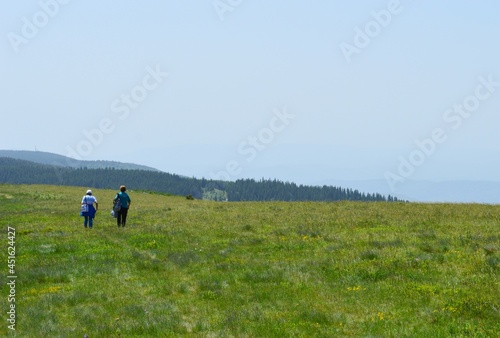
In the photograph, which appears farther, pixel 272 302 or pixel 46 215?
pixel 46 215

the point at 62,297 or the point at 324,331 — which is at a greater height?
the point at 324,331

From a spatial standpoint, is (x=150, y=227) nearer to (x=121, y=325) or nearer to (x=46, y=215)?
(x=46, y=215)

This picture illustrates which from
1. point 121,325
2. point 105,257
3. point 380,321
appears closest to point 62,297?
point 121,325

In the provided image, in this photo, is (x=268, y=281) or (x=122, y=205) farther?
(x=122, y=205)

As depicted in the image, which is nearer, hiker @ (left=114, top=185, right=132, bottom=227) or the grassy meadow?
the grassy meadow

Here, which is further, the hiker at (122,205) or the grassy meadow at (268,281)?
the hiker at (122,205)

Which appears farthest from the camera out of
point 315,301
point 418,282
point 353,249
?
point 353,249

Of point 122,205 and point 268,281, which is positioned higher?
point 122,205

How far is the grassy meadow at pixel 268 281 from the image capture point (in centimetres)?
1006

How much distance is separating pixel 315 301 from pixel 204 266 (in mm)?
6241

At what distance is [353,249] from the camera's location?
18328 mm

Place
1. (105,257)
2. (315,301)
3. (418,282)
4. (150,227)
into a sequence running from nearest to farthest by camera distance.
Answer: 1. (315,301)
2. (418,282)
3. (105,257)
4. (150,227)

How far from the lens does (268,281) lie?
14.3 metres

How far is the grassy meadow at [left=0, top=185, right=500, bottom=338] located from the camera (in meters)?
10.1
